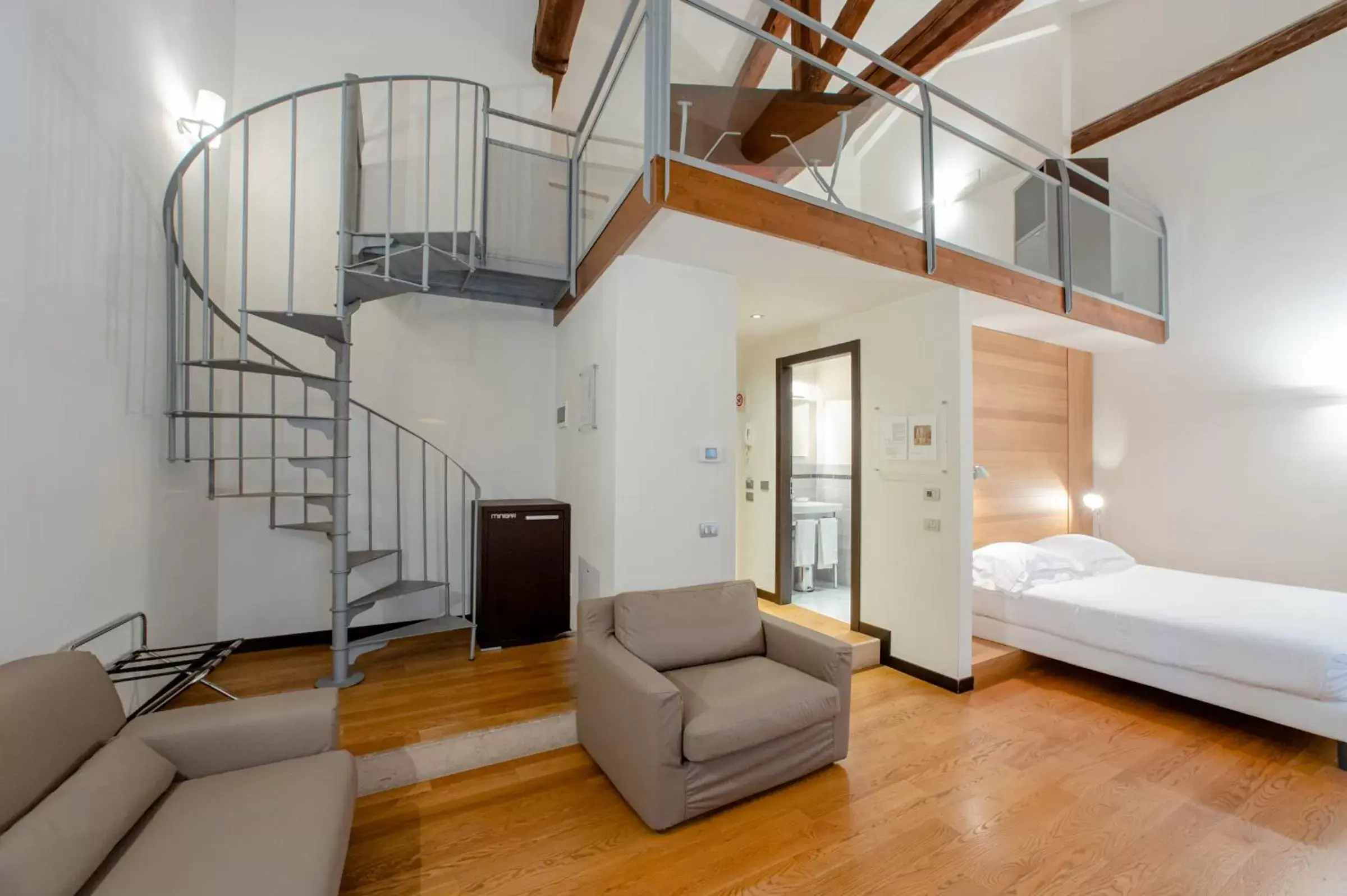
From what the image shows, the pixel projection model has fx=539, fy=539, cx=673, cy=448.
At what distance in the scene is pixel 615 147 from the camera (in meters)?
3.11

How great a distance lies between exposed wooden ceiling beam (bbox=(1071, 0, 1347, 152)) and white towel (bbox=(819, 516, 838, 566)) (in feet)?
14.5

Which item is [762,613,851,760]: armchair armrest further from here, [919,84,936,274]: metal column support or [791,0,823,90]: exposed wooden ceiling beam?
[791,0,823,90]: exposed wooden ceiling beam

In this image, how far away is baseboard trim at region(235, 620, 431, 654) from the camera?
3576mm

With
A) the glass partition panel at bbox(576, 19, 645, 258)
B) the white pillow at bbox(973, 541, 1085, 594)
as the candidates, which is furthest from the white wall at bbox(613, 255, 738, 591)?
the white pillow at bbox(973, 541, 1085, 594)

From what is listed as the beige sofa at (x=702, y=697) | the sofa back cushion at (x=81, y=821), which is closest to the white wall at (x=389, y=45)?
the sofa back cushion at (x=81, y=821)

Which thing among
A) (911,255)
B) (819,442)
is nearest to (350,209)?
(911,255)

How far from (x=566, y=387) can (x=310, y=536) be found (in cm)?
205

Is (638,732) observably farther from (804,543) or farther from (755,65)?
(804,543)

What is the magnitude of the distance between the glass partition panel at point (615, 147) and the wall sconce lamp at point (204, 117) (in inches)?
82.8

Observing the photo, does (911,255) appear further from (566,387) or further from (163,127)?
(163,127)

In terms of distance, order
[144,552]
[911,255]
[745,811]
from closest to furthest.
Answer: [745,811] < [144,552] < [911,255]

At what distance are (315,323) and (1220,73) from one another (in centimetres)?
688

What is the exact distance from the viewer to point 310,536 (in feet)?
12.3

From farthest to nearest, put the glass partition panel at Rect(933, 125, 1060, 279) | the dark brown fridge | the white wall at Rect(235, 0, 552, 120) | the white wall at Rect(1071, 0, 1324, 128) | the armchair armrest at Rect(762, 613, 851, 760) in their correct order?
the white wall at Rect(1071, 0, 1324, 128)
the white wall at Rect(235, 0, 552, 120)
the dark brown fridge
the glass partition panel at Rect(933, 125, 1060, 279)
the armchair armrest at Rect(762, 613, 851, 760)
